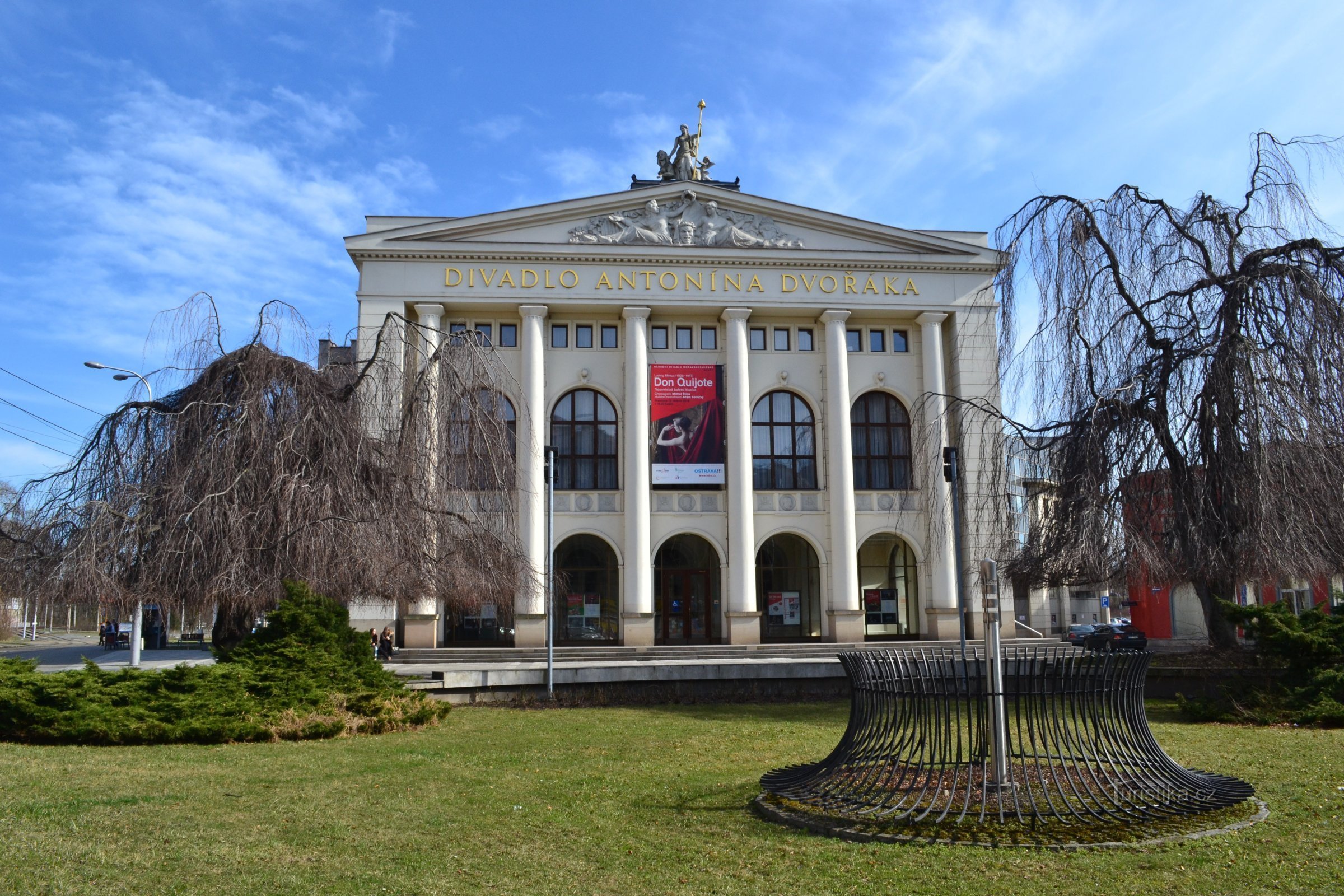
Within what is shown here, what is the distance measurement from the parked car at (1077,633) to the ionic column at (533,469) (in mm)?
20932

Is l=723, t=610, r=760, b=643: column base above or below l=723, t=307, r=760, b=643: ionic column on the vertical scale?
below

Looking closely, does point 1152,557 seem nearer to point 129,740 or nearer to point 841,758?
point 841,758

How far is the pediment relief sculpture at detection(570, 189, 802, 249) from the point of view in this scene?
124 feet

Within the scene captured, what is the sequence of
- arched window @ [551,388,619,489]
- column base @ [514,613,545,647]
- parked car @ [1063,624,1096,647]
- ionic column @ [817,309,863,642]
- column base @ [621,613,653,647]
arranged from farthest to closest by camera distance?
1. parked car @ [1063,624,1096,647]
2. arched window @ [551,388,619,489]
3. ionic column @ [817,309,863,642]
4. column base @ [621,613,653,647]
5. column base @ [514,613,545,647]

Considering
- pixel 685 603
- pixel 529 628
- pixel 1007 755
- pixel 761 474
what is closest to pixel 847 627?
pixel 685 603

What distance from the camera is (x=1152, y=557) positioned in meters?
17.3

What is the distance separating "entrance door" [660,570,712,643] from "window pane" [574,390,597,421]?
660cm

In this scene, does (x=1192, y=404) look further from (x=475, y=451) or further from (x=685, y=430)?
(x=685, y=430)

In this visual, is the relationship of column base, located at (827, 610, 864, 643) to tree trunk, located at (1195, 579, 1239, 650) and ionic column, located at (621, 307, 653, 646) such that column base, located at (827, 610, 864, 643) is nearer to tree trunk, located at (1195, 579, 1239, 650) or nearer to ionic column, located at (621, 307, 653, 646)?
ionic column, located at (621, 307, 653, 646)

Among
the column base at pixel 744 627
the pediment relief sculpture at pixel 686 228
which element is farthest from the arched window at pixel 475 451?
the pediment relief sculpture at pixel 686 228

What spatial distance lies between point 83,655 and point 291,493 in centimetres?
1640

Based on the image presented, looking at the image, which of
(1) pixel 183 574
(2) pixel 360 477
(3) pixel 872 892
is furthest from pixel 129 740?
(3) pixel 872 892

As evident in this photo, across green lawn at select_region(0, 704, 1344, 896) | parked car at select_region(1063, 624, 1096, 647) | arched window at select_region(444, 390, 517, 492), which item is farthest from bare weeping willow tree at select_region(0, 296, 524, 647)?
parked car at select_region(1063, 624, 1096, 647)

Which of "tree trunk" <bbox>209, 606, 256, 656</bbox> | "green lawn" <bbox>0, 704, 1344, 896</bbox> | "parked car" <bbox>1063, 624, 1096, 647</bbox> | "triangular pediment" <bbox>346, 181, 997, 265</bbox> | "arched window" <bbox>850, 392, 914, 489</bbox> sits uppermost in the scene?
"triangular pediment" <bbox>346, 181, 997, 265</bbox>
